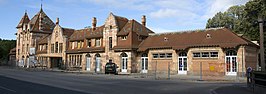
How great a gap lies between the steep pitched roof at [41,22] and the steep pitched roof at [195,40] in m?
32.4

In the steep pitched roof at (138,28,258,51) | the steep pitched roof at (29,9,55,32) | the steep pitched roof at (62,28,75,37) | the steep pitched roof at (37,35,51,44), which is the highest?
the steep pitched roof at (29,9,55,32)

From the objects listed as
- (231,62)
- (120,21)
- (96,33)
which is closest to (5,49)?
(96,33)

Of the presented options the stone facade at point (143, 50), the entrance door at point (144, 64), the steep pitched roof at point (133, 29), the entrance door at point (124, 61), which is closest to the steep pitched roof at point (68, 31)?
the stone facade at point (143, 50)

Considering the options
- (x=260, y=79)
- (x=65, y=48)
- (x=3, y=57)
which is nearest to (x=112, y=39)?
(x=65, y=48)

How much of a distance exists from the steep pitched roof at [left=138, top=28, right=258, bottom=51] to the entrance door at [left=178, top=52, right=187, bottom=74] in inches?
48.7

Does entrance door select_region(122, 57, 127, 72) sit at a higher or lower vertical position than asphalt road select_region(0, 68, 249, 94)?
higher

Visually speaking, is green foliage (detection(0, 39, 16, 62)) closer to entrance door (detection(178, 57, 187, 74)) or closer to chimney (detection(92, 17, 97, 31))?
chimney (detection(92, 17, 97, 31))

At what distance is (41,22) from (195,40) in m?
41.6

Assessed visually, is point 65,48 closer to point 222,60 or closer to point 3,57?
point 222,60

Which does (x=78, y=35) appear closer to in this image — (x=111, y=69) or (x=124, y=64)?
(x=124, y=64)

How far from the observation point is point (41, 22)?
6525cm

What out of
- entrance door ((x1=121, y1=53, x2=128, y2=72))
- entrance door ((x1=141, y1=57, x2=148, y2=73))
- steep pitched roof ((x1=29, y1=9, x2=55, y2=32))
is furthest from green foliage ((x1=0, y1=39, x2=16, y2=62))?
entrance door ((x1=141, y1=57, x2=148, y2=73))

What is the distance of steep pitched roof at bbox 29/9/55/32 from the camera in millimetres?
64500

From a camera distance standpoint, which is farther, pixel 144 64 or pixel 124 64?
pixel 124 64
